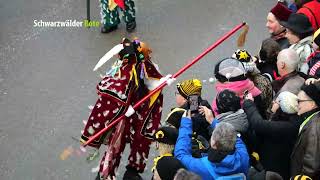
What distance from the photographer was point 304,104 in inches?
153

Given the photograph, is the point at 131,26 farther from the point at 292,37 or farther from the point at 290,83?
the point at 290,83

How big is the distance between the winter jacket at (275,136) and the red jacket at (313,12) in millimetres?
1673

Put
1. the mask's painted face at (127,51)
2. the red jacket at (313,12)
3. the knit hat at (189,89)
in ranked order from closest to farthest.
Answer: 1. the knit hat at (189,89)
2. the mask's painted face at (127,51)
3. the red jacket at (313,12)

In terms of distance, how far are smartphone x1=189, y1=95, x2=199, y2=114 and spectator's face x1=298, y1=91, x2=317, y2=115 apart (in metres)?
0.77

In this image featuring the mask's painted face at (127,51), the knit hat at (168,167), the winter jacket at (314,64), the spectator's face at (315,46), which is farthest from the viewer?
the spectator's face at (315,46)

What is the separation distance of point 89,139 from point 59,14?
14.2 feet

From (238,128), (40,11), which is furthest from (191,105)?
(40,11)

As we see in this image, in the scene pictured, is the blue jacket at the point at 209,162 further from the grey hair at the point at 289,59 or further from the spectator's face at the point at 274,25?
the spectator's face at the point at 274,25

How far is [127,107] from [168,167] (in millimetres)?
1277

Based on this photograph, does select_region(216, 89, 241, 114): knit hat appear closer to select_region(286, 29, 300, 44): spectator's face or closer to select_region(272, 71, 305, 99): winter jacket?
select_region(272, 71, 305, 99): winter jacket

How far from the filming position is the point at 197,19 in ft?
27.2

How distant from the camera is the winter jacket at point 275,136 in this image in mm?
3922

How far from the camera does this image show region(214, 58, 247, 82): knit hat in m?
4.27

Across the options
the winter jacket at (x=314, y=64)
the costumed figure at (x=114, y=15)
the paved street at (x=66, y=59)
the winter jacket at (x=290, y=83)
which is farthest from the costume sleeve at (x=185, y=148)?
the costumed figure at (x=114, y=15)
